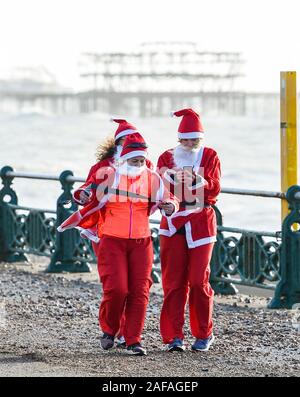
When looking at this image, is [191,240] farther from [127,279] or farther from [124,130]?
[124,130]

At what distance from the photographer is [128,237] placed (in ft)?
29.6

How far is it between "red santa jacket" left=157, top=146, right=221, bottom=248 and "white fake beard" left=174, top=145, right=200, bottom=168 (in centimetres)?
2

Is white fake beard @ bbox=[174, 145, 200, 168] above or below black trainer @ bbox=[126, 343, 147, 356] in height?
above

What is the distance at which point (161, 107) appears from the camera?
399 feet

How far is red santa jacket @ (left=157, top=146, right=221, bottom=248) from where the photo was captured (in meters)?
8.99

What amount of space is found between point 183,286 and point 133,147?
1.05 meters

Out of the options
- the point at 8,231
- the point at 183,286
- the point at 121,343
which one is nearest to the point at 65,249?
the point at 8,231

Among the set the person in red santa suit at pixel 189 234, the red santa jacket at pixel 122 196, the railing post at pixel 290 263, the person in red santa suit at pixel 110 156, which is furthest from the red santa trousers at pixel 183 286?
the railing post at pixel 290 263

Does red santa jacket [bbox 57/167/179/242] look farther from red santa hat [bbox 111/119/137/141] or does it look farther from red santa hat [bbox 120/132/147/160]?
red santa hat [bbox 111/119/137/141]

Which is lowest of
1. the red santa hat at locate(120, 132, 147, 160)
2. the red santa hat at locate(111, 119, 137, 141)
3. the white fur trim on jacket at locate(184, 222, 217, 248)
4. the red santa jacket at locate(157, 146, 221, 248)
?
the white fur trim on jacket at locate(184, 222, 217, 248)

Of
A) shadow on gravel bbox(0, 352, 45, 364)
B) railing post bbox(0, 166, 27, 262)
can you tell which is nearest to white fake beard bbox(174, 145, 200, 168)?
shadow on gravel bbox(0, 352, 45, 364)

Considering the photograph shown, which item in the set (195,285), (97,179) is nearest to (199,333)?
(195,285)
